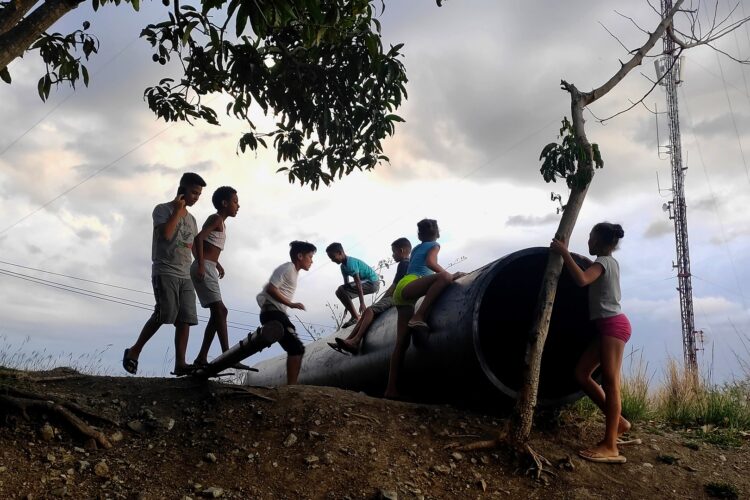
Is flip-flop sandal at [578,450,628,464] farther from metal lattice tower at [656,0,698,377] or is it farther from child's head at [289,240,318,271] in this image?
metal lattice tower at [656,0,698,377]

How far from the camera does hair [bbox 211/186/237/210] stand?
5867mm

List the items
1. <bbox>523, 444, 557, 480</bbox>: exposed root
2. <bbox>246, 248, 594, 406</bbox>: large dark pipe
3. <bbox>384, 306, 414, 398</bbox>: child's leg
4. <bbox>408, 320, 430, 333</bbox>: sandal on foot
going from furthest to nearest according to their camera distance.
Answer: <bbox>384, 306, 414, 398</bbox>: child's leg → <bbox>408, 320, 430, 333</bbox>: sandal on foot → <bbox>246, 248, 594, 406</bbox>: large dark pipe → <bbox>523, 444, 557, 480</bbox>: exposed root

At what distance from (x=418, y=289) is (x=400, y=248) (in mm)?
1558

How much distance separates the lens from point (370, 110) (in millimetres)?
5648

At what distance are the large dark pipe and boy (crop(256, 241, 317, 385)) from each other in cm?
56

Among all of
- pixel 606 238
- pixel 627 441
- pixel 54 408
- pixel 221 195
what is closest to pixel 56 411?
pixel 54 408

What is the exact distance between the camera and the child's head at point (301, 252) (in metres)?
6.25

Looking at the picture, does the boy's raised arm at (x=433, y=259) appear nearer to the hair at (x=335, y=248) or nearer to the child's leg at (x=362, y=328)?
Answer: the child's leg at (x=362, y=328)

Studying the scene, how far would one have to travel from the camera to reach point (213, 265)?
227 inches

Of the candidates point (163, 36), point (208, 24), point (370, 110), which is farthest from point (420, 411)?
point (163, 36)

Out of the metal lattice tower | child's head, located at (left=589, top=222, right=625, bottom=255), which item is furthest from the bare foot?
the metal lattice tower

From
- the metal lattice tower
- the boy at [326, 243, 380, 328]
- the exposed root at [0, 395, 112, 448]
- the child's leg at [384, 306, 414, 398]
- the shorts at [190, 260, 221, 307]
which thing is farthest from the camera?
the metal lattice tower

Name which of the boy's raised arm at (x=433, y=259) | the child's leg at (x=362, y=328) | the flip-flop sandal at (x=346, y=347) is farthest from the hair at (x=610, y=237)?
the flip-flop sandal at (x=346, y=347)

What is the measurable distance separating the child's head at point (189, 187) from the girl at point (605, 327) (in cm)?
300
